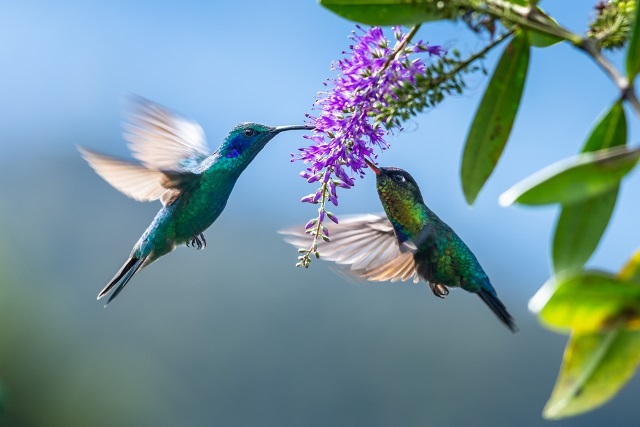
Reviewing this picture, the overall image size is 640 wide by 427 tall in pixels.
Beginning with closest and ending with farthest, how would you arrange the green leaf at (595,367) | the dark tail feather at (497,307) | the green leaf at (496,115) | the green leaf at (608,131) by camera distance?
the green leaf at (595,367)
the green leaf at (608,131)
the green leaf at (496,115)
the dark tail feather at (497,307)

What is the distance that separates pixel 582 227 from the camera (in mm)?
1146

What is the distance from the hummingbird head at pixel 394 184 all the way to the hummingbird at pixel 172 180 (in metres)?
0.25

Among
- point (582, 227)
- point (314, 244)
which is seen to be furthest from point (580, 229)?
point (314, 244)

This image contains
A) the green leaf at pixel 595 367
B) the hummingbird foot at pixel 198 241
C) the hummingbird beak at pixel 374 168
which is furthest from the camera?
the hummingbird foot at pixel 198 241

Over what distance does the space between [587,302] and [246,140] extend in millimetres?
1304

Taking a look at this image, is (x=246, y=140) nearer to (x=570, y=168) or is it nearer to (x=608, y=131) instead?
(x=608, y=131)

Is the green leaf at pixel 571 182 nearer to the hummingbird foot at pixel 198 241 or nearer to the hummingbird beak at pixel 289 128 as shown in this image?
the hummingbird beak at pixel 289 128

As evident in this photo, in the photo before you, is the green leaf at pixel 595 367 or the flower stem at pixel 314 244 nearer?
the green leaf at pixel 595 367

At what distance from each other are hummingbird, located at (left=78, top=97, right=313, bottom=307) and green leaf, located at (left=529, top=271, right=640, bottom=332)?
1186 mm

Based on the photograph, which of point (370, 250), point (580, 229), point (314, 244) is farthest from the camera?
point (370, 250)

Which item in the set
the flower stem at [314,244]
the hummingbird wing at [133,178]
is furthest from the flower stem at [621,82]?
the hummingbird wing at [133,178]

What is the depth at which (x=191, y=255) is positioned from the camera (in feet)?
81.8

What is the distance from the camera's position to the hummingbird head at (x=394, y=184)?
6.72 ft

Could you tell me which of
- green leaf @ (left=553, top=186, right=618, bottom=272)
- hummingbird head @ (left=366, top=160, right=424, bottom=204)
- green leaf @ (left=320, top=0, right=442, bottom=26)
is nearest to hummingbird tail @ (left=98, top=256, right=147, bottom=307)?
hummingbird head @ (left=366, top=160, right=424, bottom=204)
